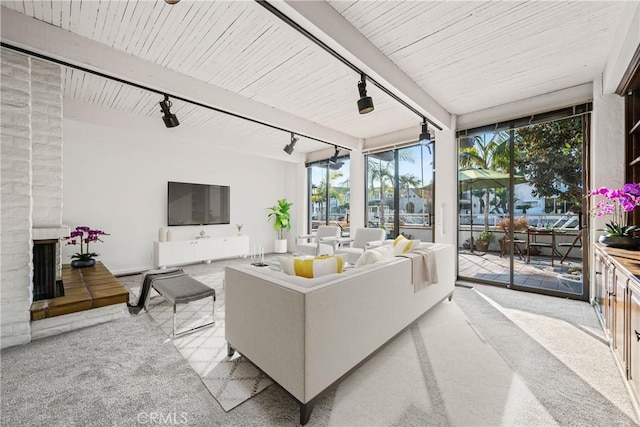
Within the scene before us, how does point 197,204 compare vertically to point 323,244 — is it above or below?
above

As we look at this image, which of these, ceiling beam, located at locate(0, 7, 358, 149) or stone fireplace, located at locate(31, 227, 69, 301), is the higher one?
ceiling beam, located at locate(0, 7, 358, 149)

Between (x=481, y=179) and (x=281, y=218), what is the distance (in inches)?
176

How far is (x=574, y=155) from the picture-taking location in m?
3.46

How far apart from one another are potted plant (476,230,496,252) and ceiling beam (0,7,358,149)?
3.85 meters

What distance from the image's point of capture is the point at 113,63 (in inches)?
101

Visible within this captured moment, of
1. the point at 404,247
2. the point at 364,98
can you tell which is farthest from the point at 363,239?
the point at 364,98

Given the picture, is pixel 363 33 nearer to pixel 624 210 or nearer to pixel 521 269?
pixel 624 210

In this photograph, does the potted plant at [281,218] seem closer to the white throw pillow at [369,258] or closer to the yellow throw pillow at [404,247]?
the yellow throw pillow at [404,247]

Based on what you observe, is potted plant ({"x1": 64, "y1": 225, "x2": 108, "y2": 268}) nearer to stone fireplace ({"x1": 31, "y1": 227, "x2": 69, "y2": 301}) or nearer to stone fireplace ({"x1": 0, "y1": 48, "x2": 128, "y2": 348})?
stone fireplace ({"x1": 0, "y1": 48, "x2": 128, "y2": 348})

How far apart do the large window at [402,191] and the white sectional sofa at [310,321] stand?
9.84 feet

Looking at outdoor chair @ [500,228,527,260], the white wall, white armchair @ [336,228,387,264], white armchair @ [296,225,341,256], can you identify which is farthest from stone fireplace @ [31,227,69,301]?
outdoor chair @ [500,228,527,260]

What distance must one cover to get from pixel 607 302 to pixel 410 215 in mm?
3009

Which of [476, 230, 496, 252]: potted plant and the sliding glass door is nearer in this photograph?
the sliding glass door

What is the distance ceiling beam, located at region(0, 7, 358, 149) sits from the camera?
2189 mm
